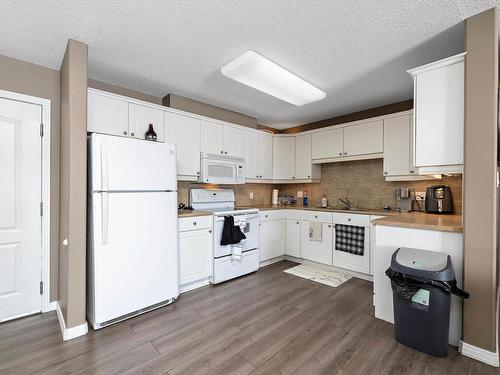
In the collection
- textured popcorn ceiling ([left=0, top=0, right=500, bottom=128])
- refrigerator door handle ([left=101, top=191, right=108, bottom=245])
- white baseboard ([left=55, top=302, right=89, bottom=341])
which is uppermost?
textured popcorn ceiling ([left=0, top=0, right=500, bottom=128])

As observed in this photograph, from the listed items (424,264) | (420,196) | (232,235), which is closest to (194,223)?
(232,235)

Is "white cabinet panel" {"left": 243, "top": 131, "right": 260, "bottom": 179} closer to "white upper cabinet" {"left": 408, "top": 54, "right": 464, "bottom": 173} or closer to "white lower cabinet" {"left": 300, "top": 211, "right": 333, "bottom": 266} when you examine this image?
"white lower cabinet" {"left": 300, "top": 211, "right": 333, "bottom": 266}

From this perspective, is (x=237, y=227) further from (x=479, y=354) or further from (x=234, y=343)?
(x=479, y=354)

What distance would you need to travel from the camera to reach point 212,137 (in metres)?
3.72

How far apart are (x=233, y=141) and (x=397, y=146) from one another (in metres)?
2.38

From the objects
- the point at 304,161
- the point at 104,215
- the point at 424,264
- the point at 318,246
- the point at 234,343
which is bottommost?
the point at 234,343

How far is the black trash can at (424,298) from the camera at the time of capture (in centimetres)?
179

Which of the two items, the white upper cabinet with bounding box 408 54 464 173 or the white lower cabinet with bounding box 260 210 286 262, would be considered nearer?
the white upper cabinet with bounding box 408 54 464 173

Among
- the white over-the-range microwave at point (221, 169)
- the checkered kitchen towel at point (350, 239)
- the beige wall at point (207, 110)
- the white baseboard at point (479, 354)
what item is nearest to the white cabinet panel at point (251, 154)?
the white over-the-range microwave at point (221, 169)

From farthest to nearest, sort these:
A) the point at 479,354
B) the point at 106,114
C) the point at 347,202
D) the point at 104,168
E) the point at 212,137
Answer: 1. the point at 347,202
2. the point at 212,137
3. the point at 106,114
4. the point at 104,168
5. the point at 479,354

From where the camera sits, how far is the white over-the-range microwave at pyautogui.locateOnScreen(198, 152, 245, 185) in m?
3.58

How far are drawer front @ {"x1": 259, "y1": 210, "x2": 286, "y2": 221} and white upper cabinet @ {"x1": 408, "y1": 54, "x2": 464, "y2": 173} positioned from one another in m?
2.26

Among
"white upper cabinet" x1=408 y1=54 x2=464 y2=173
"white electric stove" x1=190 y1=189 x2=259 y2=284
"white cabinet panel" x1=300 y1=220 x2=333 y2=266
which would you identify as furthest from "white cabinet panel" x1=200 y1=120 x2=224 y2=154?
"white upper cabinet" x1=408 y1=54 x2=464 y2=173

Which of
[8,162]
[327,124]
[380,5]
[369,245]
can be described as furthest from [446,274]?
[8,162]
